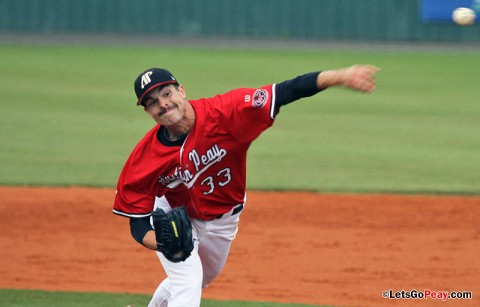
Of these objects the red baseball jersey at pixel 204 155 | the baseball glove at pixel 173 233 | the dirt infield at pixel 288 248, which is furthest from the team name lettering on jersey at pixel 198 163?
the dirt infield at pixel 288 248

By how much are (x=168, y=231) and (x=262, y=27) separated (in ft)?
56.6

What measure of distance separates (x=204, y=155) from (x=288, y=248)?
3014 millimetres

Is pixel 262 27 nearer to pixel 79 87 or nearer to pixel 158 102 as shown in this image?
pixel 79 87

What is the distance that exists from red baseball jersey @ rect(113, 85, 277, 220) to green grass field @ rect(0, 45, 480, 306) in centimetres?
146

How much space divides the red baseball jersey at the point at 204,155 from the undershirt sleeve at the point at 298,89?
0.13ft

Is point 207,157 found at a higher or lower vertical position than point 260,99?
lower

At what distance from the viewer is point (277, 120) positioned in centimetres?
1385

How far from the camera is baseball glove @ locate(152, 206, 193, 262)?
4.46 m

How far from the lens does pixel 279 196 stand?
375 inches

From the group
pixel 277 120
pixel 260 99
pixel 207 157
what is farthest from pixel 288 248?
pixel 277 120

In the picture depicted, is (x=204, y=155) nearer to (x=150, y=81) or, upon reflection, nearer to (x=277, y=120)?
(x=150, y=81)

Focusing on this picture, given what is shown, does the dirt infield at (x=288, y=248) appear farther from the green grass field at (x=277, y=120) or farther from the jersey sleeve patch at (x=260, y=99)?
the jersey sleeve patch at (x=260, y=99)

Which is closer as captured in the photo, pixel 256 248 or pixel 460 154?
pixel 256 248

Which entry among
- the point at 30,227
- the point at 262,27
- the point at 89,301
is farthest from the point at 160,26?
the point at 89,301
